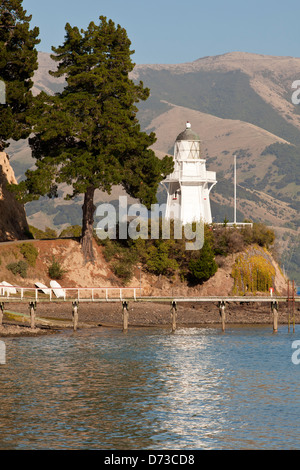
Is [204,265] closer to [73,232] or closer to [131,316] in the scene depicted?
[131,316]

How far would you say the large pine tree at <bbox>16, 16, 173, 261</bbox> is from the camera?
80.3 meters

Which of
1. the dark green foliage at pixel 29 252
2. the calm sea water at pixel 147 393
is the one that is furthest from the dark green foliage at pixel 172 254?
the calm sea water at pixel 147 393

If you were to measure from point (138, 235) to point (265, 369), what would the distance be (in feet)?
134

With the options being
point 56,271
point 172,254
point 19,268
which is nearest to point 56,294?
point 19,268

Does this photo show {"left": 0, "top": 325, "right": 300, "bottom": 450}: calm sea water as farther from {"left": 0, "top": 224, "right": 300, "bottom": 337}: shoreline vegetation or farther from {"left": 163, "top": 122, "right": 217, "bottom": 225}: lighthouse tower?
{"left": 163, "top": 122, "right": 217, "bottom": 225}: lighthouse tower

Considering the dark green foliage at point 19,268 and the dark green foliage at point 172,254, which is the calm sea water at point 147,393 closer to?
the dark green foliage at point 19,268

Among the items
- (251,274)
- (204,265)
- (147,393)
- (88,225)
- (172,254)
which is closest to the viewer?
(147,393)

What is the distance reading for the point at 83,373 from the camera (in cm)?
4794

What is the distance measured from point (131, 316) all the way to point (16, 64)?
2861 cm

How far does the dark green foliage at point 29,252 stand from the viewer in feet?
272

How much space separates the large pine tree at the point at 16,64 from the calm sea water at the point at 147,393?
2546cm

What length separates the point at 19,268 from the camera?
80688 millimetres
